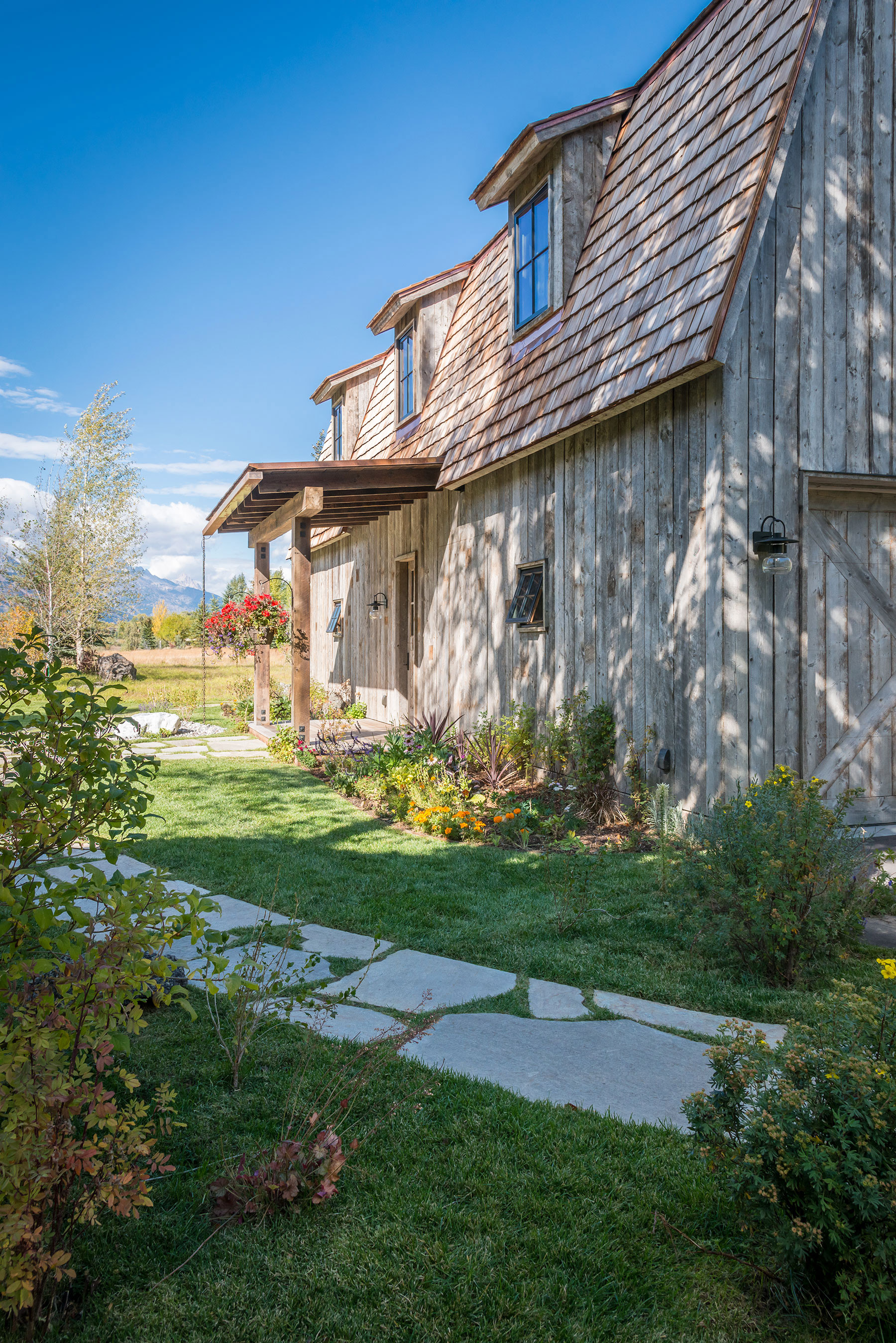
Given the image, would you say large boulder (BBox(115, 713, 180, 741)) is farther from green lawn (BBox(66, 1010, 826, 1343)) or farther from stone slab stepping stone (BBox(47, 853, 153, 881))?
green lawn (BBox(66, 1010, 826, 1343))

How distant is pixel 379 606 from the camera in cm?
1279

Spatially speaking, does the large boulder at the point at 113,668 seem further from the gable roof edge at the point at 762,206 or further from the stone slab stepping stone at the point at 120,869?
the gable roof edge at the point at 762,206

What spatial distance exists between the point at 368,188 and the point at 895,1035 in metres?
15.8

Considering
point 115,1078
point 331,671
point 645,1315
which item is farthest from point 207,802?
point 331,671

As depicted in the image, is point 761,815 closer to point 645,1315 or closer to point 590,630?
point 645,1315

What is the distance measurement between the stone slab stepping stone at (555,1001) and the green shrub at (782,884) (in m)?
0.75

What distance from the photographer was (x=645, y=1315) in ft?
5.26

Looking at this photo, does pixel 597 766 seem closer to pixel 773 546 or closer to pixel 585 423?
pixel 773 546

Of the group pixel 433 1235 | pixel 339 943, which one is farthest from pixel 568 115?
pixel 433 1235

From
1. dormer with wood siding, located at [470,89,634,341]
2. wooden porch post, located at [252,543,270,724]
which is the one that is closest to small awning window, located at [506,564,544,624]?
dormer with wood siding, located at [470,89,634,341]

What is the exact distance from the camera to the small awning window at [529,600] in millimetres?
7727

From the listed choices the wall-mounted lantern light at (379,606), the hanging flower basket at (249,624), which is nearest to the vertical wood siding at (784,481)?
the wall-mounted lantern light at (379,606)

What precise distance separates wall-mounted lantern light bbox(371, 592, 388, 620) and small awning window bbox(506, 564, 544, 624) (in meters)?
4.61

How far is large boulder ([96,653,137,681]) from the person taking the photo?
2025cm
